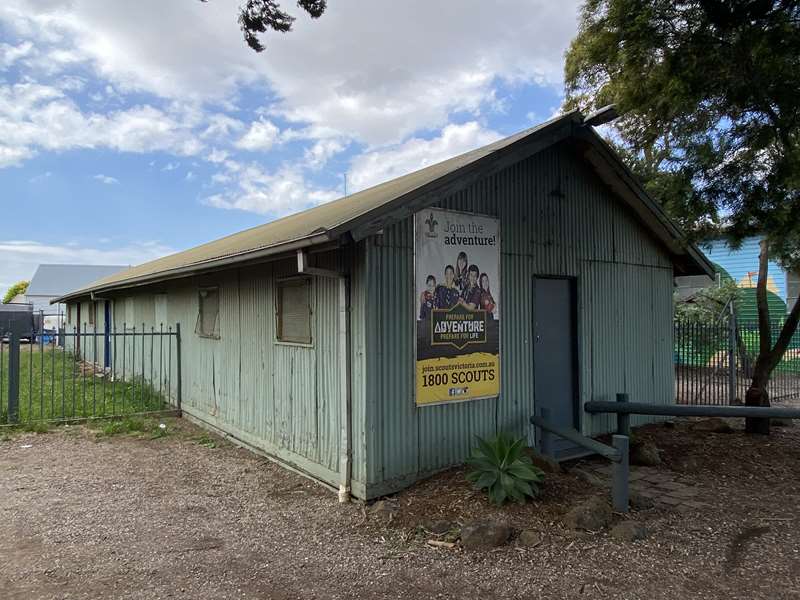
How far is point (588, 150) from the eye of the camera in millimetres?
7398

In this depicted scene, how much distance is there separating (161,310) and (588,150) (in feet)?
29.3

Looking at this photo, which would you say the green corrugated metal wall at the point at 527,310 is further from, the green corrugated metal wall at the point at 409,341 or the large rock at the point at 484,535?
the large rock at the point at 484,535

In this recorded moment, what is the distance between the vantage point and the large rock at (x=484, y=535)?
445 centimetres

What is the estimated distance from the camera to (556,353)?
7301mm

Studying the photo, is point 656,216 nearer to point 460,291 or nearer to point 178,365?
point 460,291

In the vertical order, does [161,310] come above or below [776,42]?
below

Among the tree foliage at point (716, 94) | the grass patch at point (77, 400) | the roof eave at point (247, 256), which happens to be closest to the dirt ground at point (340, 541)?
the roof eave at point (247, 256)

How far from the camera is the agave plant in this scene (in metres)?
5.04

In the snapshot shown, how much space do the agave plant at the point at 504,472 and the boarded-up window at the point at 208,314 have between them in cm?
502

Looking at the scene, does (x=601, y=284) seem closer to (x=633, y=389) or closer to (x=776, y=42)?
(x=633, y=389)

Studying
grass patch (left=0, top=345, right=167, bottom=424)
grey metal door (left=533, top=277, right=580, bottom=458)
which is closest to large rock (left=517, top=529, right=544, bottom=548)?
grey metal door (left=533, top=277, right=580, bottom=458)

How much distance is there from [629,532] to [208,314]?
6923 millimetres

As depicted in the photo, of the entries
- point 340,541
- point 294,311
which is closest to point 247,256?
point 294,311

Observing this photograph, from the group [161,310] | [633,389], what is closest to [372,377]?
[633,389]
